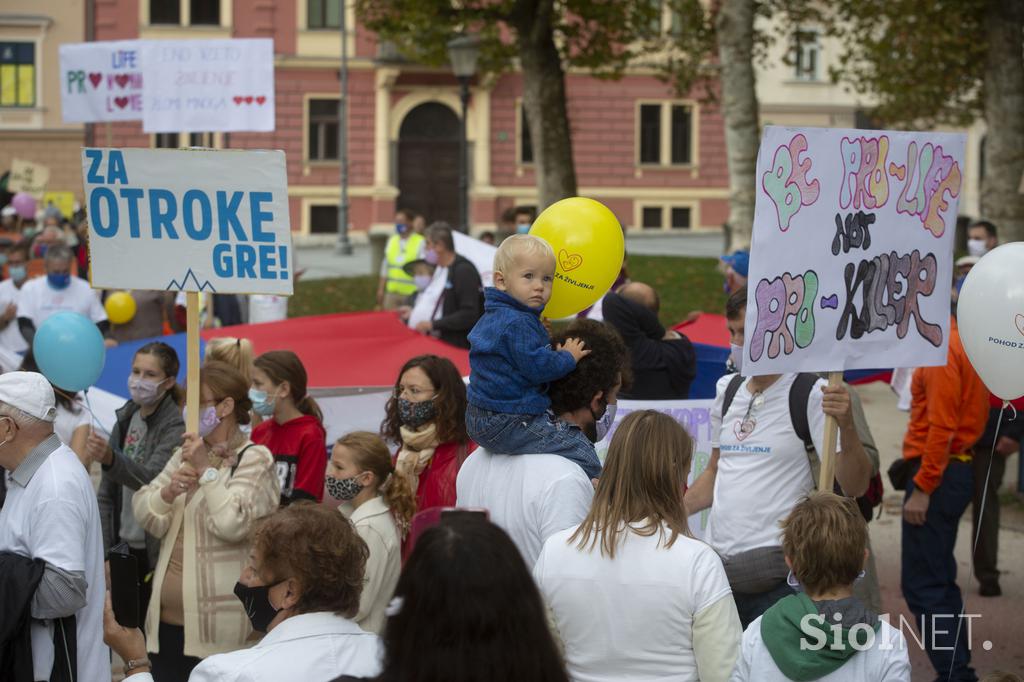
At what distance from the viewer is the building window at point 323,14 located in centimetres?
3922

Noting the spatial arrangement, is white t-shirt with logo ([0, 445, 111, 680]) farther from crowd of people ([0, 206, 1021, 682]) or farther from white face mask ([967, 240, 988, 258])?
white face mask ([967, 240, 988, 258])

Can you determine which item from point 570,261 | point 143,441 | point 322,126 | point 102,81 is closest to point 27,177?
point 102,81

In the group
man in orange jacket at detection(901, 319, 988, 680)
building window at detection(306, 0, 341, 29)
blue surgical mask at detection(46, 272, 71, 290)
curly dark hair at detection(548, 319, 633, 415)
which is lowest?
man in orange jacket at detection(901, 319, 988, 680)

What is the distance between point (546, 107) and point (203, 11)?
21.2m

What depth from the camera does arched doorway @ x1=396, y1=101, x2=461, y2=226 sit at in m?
40.2

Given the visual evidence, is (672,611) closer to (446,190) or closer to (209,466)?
(209,466)

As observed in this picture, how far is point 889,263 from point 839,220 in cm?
33

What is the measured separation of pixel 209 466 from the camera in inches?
202

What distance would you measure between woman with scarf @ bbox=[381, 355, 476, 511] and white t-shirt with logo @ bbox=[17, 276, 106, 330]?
5.86 metres

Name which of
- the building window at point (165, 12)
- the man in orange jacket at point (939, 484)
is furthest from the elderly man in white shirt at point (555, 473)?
the building window at point (165, 12)

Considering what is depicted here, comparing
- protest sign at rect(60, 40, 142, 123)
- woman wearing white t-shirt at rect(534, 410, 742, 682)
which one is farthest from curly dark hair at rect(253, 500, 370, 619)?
protest sign at rect(60, 40, 142, 123)

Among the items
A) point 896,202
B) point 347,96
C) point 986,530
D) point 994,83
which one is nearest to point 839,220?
point 896,202

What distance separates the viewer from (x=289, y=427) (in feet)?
19.4

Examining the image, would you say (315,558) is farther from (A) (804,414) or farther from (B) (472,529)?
(A) (804,414)
